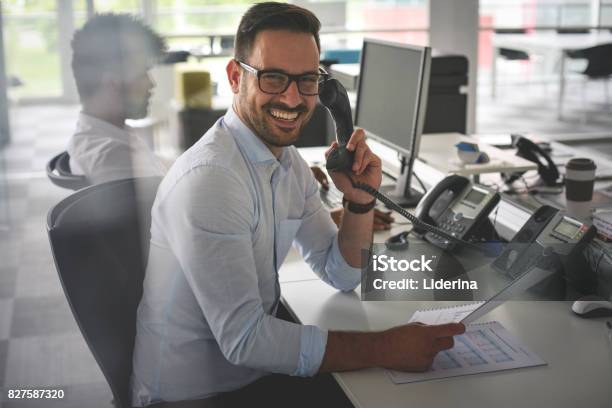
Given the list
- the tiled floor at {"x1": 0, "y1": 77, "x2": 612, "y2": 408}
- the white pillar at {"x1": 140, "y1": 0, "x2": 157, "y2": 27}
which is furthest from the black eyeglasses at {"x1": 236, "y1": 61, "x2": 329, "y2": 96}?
the white pillar at {"x1": 140, "y1": 0, "x2": 157, "y2": 27}

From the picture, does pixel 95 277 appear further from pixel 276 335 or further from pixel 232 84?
pixel 232 84

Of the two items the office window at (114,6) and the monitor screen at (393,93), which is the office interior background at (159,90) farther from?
the monitor screen at (393,93)

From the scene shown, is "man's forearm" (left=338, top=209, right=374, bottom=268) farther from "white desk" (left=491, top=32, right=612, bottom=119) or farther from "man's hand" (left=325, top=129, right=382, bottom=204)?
"white desk" (left=491, top=32, right=612, bottom=119)

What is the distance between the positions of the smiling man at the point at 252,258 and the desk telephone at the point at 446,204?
9.0 inches

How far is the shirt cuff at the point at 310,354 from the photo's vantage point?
1371 millimetres

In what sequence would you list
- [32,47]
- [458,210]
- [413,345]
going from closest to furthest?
[413,345] < [458,210] < [32,47]

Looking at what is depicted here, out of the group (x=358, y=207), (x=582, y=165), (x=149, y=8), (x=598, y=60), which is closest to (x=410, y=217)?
(x=358, y=207)

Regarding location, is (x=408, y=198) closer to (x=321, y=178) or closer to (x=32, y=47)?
(x=321, y=178)

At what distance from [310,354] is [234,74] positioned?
0.64 m

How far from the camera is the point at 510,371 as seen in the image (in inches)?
53.2

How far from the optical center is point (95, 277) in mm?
1503

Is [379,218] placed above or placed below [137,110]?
below

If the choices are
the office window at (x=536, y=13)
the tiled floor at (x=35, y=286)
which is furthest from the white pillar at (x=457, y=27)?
the tiled floor at (x=35, y=286)

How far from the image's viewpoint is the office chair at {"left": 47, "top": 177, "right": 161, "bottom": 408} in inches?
57.9
